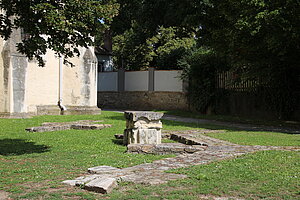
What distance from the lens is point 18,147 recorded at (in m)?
9.11

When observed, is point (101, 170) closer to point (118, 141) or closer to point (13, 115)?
point (118, 141)

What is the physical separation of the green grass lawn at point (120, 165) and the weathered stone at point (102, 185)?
0.10m

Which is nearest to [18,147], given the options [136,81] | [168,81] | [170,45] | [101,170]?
[101,170]

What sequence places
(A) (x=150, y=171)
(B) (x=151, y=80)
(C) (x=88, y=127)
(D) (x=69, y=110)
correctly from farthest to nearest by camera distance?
(B) (x=151, y=80), (D) (x=69, y=110), (C) (x=88, y=127), (A) (x=150, y=171)

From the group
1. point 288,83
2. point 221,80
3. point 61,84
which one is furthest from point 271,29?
point 61,84

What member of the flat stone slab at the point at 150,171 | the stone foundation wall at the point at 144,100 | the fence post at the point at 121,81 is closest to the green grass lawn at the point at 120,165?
the flat stone slab at the point at 150,171

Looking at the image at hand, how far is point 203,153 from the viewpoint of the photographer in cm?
749

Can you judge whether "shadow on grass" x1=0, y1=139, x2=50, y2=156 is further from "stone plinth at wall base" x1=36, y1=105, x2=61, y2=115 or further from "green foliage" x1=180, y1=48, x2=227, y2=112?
"green foliage" x1=180, y1=48, x2=227, y2=112

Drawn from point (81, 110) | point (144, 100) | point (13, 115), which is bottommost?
point (13, 115)

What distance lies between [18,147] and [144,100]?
61.3 feet

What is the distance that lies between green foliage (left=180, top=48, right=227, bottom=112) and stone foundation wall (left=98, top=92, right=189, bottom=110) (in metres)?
2.04

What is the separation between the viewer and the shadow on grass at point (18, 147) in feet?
27.6

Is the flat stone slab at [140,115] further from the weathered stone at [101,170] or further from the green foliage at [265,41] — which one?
the green foliage at [265,41]

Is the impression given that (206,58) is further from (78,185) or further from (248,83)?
(78,185)
